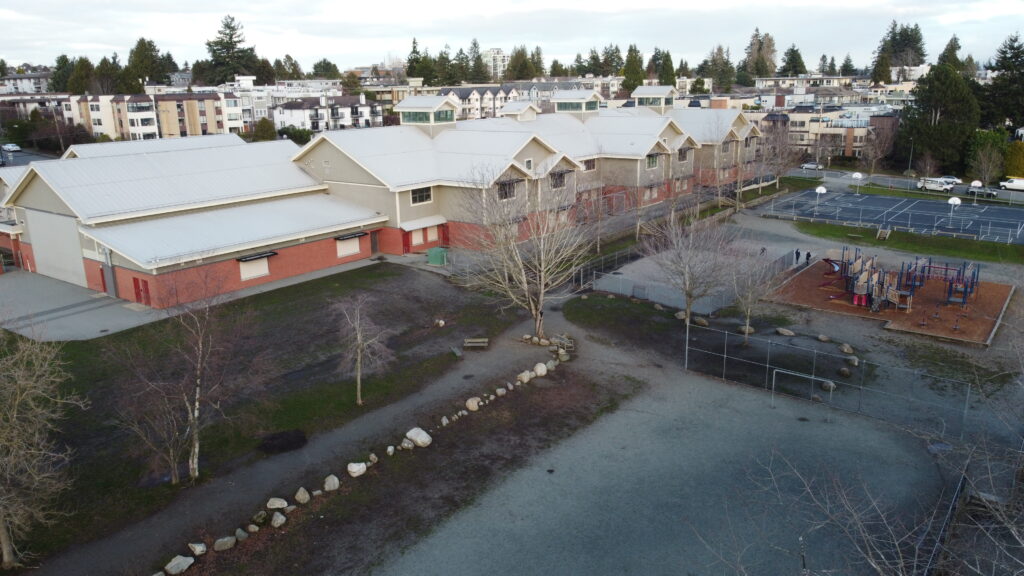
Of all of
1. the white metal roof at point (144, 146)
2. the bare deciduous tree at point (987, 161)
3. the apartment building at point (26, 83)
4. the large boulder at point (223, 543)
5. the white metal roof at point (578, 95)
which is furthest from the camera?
the apartment building at point (26, 83)

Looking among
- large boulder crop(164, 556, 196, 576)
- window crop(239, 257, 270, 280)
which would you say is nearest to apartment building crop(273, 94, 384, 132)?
window crop(239, 257, 270, 280)

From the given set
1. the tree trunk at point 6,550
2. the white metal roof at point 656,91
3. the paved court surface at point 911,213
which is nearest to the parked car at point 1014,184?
the paved court surface at point 911,213

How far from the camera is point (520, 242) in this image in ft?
147

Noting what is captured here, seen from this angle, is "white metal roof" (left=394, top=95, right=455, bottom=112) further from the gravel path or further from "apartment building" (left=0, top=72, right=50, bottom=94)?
"apartment building" (left=0, top=72, right=50, bottom=94)

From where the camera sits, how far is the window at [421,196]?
44.7 metres

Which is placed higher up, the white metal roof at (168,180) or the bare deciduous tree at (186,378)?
the white metal roof at (168,180)

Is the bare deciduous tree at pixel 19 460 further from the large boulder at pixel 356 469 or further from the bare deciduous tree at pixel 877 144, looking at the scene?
the bare deciduous tree at pixel 877 144

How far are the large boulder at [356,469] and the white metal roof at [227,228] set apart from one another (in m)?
18.0

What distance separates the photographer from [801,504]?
19.2 m

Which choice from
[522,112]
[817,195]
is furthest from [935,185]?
[522,112]

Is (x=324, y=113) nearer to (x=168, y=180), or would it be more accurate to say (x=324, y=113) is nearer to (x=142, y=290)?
(x=168, y=180)

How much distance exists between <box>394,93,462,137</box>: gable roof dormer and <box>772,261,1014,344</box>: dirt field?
2643 cm

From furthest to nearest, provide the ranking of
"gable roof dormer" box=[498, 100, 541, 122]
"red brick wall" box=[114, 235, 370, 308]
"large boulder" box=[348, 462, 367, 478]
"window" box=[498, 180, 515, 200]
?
"gable roof dormer" box=[498, 100, 541, 122] → "window" box=[498, 180, 515, 200] → "red brick wall" box=[114, 235, 370, 308] → "large boulder" box=[348, 462, 367, 478]

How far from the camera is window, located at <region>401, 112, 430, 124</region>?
51344mm
